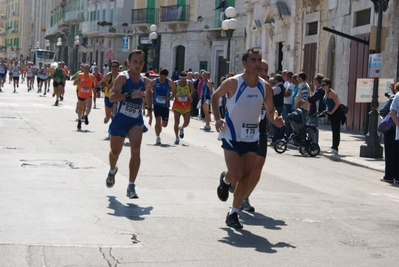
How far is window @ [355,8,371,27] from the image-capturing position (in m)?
26.8

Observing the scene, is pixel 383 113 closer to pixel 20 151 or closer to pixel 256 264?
pixel 20 151

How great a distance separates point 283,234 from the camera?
8.22 m

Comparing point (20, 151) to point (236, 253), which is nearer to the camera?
point (236, 253)

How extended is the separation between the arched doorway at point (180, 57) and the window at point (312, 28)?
22.6m

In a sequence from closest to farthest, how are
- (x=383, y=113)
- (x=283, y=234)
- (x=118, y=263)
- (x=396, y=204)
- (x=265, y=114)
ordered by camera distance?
(x=118, y=263)
(x=283, y=234)
(x=265, y=114)
(x=396, y=204)
(x=383, y=113)

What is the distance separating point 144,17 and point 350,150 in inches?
1631

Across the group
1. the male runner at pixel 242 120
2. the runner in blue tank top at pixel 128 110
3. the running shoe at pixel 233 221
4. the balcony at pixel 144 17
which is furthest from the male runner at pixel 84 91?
the balcony at pixel 144 17

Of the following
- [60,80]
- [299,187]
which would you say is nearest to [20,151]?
[299,187]

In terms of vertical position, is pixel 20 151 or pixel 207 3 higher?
pixel 207 3

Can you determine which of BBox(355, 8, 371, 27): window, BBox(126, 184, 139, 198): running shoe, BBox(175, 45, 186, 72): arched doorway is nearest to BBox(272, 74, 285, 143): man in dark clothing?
BBox(355, 8, 371, 27): window

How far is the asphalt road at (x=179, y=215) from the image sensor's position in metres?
6.99

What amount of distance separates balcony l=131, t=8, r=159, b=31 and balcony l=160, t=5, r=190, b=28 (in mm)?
2257

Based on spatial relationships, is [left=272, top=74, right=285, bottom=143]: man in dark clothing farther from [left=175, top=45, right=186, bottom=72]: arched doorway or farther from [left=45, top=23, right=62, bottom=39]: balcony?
[left=45, top=23, right=62, bottom=39]: balcony

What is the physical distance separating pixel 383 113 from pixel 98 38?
208ft
